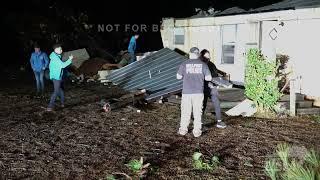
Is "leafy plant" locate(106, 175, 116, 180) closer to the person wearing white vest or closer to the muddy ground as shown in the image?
the muddy ground

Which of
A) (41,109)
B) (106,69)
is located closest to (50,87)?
(106,69)

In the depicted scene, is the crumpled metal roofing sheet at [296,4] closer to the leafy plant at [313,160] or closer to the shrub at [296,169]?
the shrub at [296,169]

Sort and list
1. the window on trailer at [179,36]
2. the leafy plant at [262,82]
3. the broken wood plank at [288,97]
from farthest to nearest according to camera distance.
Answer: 1. the window on trailer at [179,36]
2. the broken wood plank at [288,97]
3. the leafy plant at [262,82]

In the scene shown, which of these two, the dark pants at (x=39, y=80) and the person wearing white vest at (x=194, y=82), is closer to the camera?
→ the person wearing white vest at (x=194, y=82)

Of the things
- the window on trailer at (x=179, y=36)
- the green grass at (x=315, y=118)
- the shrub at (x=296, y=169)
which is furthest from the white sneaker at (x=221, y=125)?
the window on trailer at (x=179, y=36)

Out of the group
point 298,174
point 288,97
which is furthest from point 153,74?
point 298,174

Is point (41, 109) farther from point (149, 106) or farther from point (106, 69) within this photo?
point (106, 69)

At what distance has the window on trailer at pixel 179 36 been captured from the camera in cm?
2048

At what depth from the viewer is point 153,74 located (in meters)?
18.5

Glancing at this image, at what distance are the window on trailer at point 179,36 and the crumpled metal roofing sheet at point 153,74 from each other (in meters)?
0.70

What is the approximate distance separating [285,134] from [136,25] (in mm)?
22659

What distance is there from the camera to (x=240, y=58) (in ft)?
56.0

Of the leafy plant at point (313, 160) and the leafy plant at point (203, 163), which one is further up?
the leafy plant at point (313, 160)

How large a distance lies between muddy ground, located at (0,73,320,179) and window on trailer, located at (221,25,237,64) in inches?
163
